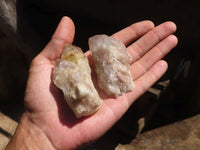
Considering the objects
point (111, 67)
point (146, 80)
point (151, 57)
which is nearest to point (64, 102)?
point (111, 67)

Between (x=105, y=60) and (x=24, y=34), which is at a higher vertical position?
(x=24, y=34)

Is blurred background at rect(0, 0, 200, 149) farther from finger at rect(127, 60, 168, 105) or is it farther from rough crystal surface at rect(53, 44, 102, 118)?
rough crystal surface at rect(53, 44, 102, 118)

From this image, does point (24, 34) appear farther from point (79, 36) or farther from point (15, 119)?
point (15, 119)

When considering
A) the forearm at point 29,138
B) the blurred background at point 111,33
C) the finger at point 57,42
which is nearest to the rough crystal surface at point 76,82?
the finger at point 57,42

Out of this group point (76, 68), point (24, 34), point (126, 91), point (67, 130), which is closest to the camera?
point (67, 130)

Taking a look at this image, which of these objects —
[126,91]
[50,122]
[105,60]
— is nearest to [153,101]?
[126,91]

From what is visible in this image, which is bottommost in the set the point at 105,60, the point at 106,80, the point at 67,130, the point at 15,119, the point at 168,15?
the point at 15,119

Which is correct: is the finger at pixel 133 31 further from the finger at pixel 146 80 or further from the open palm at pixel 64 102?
the finger at pixel 146 80
